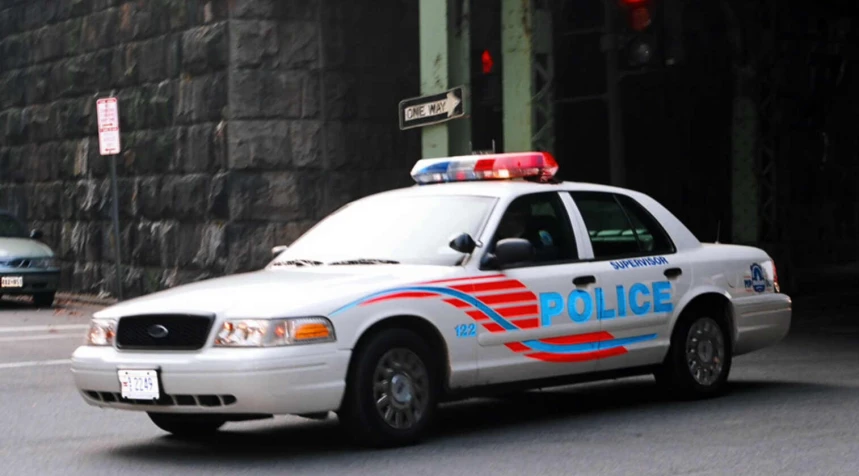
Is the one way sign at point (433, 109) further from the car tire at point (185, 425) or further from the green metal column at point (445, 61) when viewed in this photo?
the car tire at point (185, 425)

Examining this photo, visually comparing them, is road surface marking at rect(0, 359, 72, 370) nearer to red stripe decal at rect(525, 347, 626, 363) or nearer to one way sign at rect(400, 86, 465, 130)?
one way sign at rect(400, 86, 465, 130)

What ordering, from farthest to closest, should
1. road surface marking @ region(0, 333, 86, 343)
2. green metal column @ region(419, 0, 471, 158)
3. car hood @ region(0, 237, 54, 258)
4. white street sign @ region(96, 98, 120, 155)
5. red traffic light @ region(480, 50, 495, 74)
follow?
car hood @ region(0, 237, 54, 258), red traffic light @ region(480, 50, 495, 74), white street sign @ region(96, 98, 120, 155), green metal column @ region(419, 0, 471, 158), road surface marking @ region(0, 333, 86, 343)

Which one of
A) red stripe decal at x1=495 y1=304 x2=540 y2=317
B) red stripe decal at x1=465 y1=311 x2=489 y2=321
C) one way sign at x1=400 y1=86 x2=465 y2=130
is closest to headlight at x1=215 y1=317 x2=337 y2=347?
red stripe decal at x1=465 y1=311 x2=489 y2=321

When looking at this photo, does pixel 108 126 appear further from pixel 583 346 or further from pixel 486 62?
pixel 583 346

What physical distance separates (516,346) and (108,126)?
1141 cm

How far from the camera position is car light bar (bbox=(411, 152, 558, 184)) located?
32.3ft

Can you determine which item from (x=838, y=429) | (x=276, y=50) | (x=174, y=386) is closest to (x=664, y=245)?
(x=838, y=429)

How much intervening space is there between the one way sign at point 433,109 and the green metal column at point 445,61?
15 centimetres

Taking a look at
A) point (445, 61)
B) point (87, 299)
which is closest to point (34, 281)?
point (87, 299)

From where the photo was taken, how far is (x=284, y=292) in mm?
8242

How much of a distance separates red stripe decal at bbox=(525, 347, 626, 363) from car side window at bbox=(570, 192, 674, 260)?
0.61 m

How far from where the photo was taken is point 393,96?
70.7ft

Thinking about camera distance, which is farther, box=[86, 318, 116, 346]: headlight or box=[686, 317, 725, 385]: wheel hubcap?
box=[686, 317, 725, 385]: wheel hubcap

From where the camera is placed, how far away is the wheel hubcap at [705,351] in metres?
10.3
